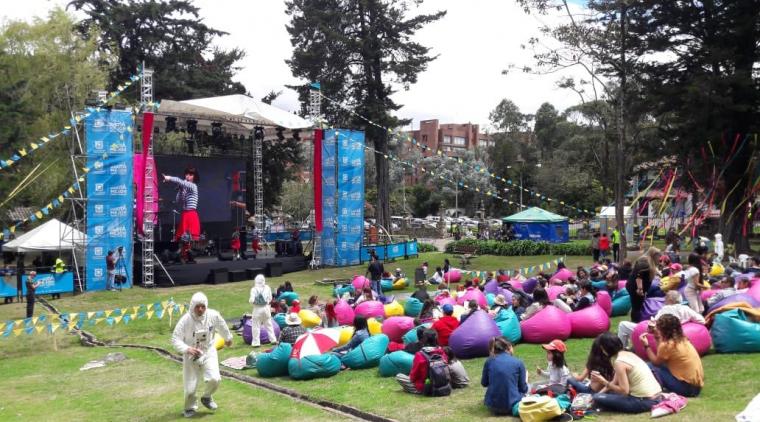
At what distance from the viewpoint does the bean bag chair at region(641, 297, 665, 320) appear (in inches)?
411

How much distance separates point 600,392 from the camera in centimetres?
744

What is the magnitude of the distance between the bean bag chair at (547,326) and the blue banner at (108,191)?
643 inches

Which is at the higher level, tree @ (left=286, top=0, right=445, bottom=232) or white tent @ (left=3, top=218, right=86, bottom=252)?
tree @ (left=286, top=0, right=445, bottom=232)

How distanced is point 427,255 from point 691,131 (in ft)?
45.2

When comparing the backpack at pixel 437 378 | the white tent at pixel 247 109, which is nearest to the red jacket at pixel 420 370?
the backpack at pixel 437 378

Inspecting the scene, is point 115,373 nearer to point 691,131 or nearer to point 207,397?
point 207,397

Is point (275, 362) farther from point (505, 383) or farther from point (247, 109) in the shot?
point (247, 109)

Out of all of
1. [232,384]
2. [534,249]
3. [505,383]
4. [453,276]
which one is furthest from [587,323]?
[534,249]

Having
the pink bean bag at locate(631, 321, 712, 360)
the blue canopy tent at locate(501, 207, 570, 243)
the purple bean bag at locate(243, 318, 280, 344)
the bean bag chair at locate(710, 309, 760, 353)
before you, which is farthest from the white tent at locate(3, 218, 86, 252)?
the blue canopy tent at locate(501, 207, 570, 243)

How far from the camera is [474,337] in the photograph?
10758mm

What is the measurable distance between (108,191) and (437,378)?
17884mm

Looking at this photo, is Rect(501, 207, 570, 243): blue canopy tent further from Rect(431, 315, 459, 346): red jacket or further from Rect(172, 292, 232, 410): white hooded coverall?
Rect(172, 292, 232, 410): white hooded coverall

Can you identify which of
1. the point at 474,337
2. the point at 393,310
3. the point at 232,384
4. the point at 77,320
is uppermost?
the point at 474,337

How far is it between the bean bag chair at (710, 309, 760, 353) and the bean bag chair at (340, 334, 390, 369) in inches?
197
